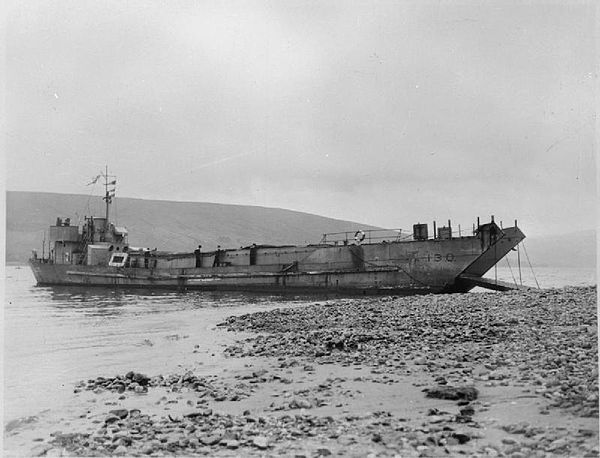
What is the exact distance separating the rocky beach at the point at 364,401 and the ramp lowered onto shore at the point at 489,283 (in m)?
14.5

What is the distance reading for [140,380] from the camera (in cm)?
845

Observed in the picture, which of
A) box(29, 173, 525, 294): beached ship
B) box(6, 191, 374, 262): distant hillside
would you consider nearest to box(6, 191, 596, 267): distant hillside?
box(6, 191, 374, 262): distant hillside

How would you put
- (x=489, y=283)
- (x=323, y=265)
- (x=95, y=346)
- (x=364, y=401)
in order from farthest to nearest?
(x=323, y=265)
(x=489, y=283)
(x=95, y=346)
(x=364, y=401)

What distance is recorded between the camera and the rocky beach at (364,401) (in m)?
4.97

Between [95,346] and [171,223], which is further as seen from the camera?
[171,223]

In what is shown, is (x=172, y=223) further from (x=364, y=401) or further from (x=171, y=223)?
(x=364, y=401)

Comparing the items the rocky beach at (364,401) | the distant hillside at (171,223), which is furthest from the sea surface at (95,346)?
the distant hillside at (171,223)

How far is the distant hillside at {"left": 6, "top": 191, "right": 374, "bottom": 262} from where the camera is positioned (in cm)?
11325

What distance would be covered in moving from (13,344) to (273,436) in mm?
11101

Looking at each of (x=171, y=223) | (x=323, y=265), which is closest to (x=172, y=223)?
(x=171, y=223)

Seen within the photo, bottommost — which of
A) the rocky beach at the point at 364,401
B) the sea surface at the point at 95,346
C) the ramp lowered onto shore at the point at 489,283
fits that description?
the sea surface at the point at 95,346

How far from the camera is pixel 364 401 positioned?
6.46 meters

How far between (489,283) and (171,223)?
112 meters

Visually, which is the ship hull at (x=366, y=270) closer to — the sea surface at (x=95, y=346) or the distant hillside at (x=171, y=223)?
the sea surface at (x=95, y=346)
